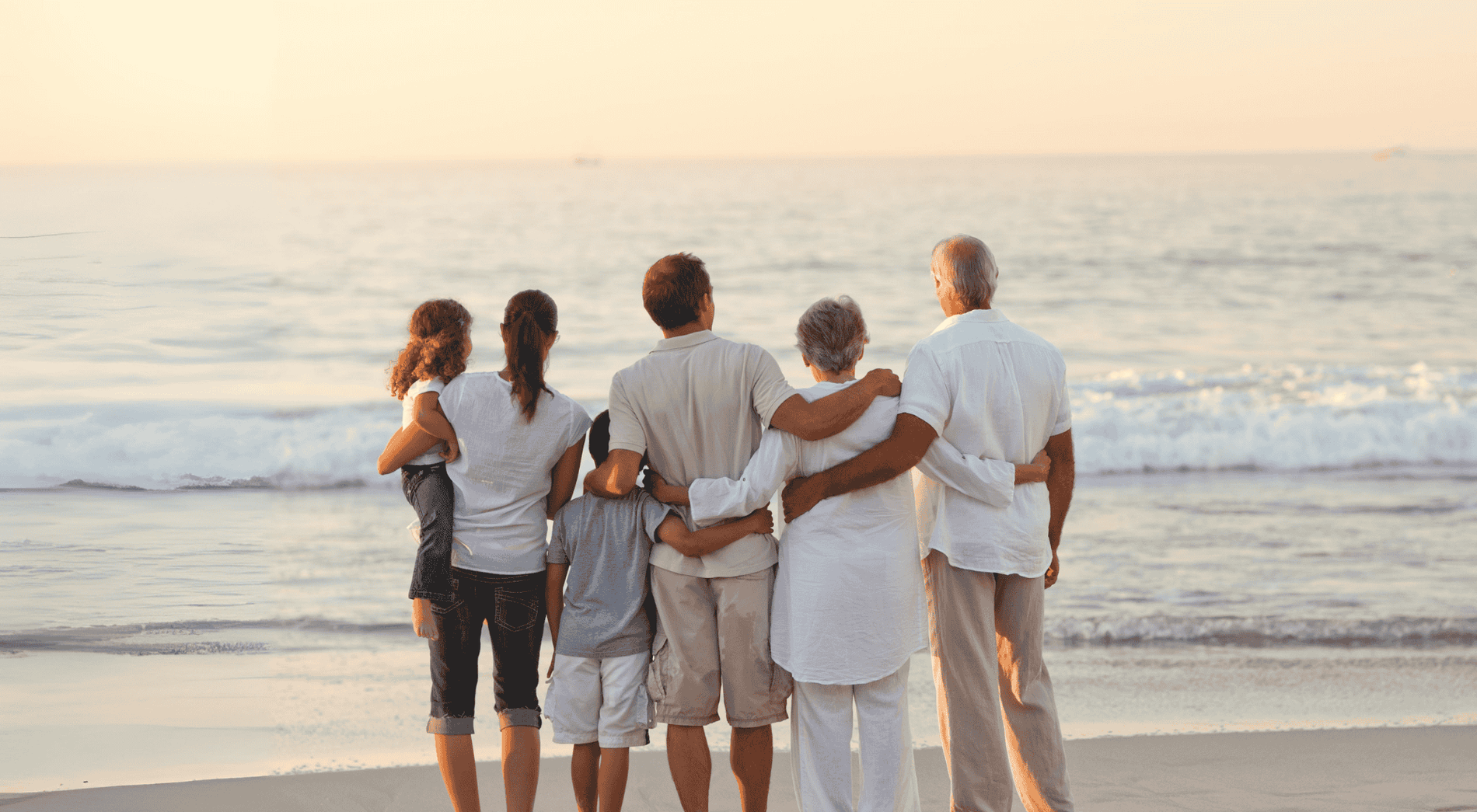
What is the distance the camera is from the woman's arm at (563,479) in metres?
2.83

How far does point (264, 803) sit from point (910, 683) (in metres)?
2.57

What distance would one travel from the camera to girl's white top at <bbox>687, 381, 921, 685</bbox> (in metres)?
2.62

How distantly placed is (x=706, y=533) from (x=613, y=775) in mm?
662

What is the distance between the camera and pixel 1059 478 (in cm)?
293

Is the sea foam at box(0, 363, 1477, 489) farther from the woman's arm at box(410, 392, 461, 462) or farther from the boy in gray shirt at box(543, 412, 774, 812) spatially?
the boy in gray shirt at box(543, 412, 774, 812)

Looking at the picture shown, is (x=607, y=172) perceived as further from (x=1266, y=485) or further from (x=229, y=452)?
(x=1266, y=485)

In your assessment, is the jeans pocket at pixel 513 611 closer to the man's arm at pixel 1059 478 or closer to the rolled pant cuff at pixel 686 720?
the rolled pant cuff at pixel 686 720

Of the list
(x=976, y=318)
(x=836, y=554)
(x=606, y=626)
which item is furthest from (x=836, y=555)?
(x=976, y=318)

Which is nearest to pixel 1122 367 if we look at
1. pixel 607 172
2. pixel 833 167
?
pixel 607 172

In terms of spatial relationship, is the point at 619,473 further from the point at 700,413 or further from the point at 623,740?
the point at 623,740

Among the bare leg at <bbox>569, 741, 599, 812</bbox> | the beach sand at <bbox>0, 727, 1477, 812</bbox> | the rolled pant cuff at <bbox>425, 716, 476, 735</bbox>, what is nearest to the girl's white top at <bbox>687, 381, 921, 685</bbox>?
the bare leg at <bbox>569, 741, 599, 812</bbox>

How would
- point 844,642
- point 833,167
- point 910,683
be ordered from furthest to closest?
point 833,167 → point 910,683 → point 844,642

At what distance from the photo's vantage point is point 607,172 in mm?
37906

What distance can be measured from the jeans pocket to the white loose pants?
2.31 feet
